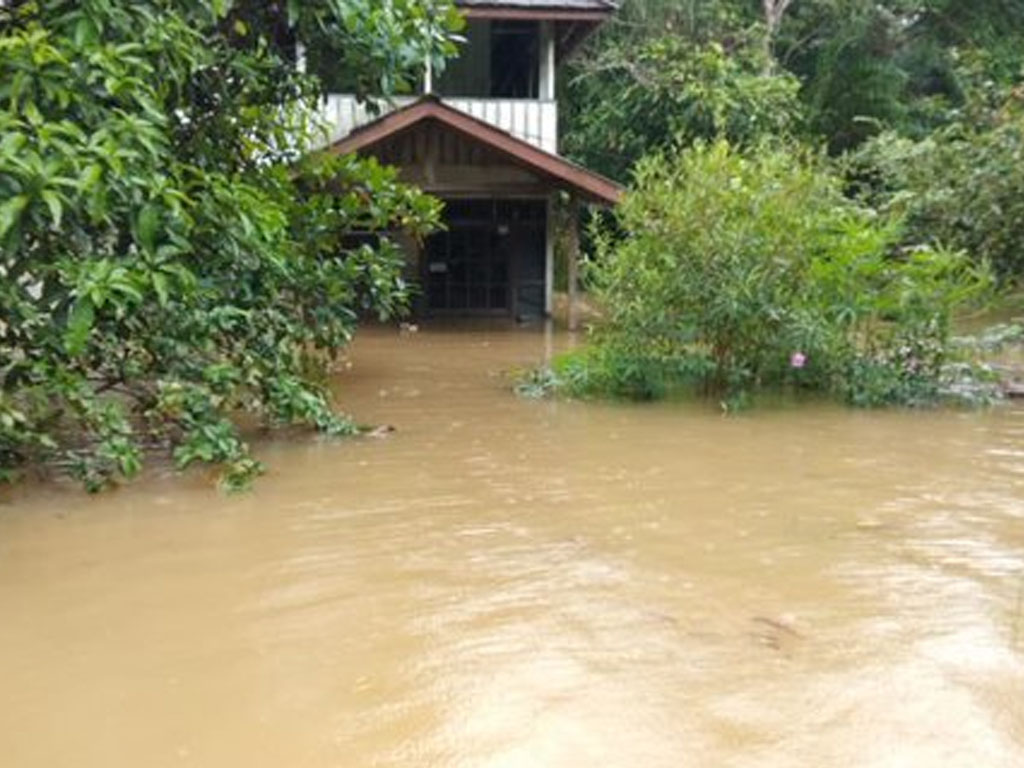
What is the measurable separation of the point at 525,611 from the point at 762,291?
5601mm

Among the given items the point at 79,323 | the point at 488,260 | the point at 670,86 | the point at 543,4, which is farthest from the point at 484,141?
the point at 79,323

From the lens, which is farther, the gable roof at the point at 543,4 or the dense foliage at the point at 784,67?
the dense foliage at the point at 784,67

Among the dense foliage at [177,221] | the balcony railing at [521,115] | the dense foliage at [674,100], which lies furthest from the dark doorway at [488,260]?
the dense foliage at [177,221]

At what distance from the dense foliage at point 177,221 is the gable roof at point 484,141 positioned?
5152mm

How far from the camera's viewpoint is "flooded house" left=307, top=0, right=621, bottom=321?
15.3 metres

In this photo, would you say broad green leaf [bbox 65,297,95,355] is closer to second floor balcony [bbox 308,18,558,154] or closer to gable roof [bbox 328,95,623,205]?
gable roof [bbox 328,95,623,205]

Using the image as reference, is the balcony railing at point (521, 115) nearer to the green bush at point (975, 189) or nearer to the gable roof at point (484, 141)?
the gable roof at point (484, 141)

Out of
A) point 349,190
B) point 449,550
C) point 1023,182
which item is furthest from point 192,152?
point 1023,182

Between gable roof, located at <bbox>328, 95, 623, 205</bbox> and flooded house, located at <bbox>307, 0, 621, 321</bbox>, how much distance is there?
0.01m

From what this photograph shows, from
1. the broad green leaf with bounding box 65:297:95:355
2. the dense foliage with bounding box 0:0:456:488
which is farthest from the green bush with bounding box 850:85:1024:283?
the broad green leaf with bounding box 65:297:95:355

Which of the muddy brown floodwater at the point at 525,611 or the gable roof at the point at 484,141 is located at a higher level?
the gable roof at the point at 484,141

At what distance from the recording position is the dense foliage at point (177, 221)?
5.49 metres

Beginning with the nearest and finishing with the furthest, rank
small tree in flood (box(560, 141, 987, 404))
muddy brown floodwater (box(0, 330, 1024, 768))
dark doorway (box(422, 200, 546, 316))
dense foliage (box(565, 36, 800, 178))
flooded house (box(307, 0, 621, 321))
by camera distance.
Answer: muddy brown floodwater (box(0, 330, 1024, 768)), small tree in flood (box(560, 141, 987, 404)), flooded house (box(307, 0, 621, 321)), dark doorway (box(422, 200, 546, 316)), dense foliage (box(565, 36, 800, 178))

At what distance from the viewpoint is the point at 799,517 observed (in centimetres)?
623
